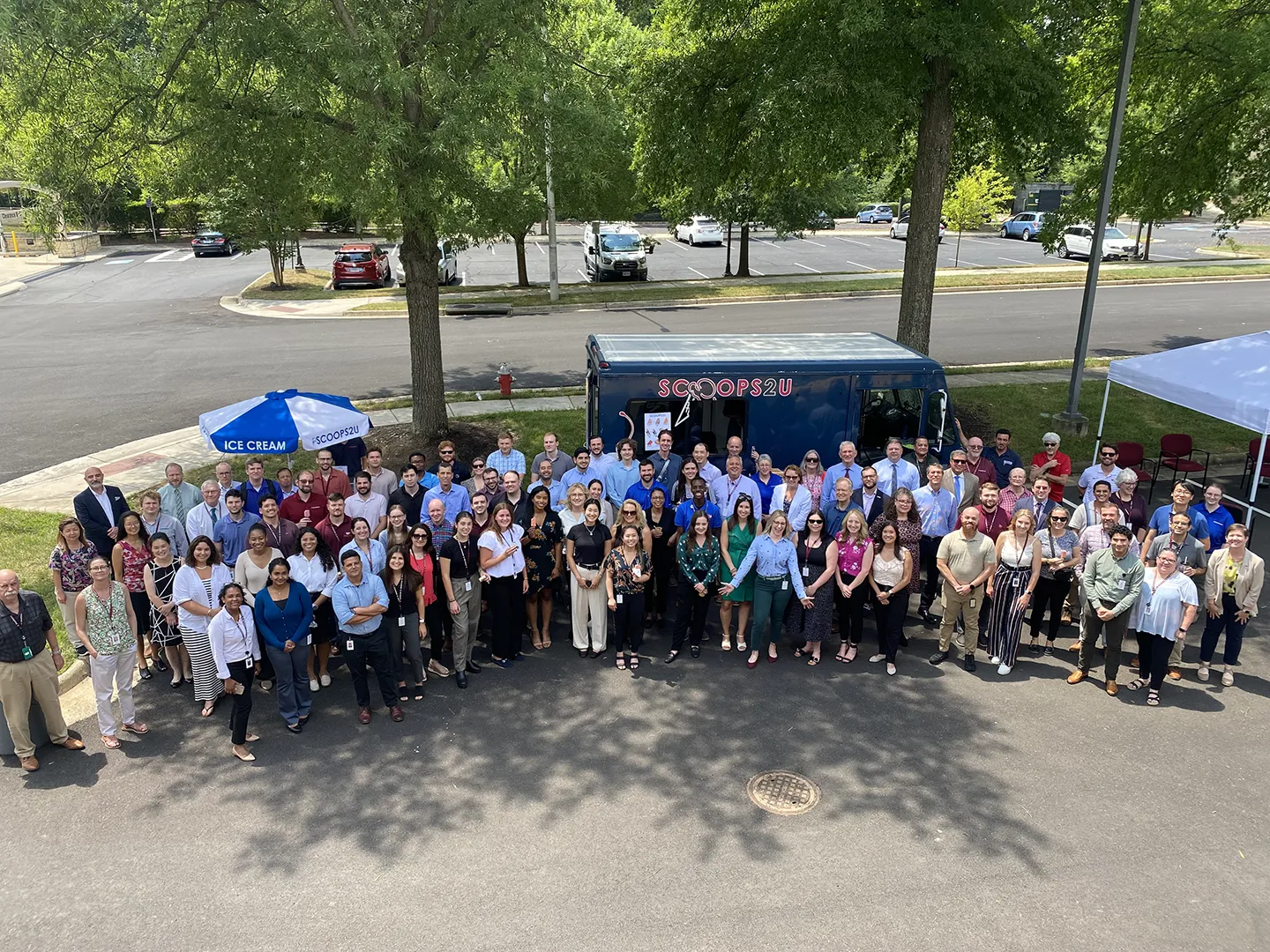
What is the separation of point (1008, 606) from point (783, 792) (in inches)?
128

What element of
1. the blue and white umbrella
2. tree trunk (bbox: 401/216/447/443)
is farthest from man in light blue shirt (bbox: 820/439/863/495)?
tree trunk (bbox: 401/216/447/443)

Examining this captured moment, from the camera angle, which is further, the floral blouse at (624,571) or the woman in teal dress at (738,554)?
the woman in teal dress at (738,554)

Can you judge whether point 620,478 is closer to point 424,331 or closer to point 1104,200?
point 424,331

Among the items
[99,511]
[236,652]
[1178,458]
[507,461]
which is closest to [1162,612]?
[1178,458]

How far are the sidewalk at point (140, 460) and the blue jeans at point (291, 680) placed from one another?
19.4ft

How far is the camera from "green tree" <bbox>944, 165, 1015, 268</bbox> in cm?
3409

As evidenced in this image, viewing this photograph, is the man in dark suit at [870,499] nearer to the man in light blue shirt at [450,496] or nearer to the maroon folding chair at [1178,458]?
the man in light blue shirt at [450,496]

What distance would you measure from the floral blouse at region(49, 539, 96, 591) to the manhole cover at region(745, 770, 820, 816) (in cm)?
587

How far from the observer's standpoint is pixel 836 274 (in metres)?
37.1

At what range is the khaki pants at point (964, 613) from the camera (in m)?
8.65

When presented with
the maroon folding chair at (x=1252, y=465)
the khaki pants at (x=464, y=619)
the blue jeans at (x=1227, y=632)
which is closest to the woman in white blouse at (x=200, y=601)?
the khaki pants at (x=464, y=619)

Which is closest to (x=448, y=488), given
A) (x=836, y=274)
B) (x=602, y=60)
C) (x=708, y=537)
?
(x=708, y=537)

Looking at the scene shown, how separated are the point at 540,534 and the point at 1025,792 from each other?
478 centimetres

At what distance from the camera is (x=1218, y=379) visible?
11305 mm
